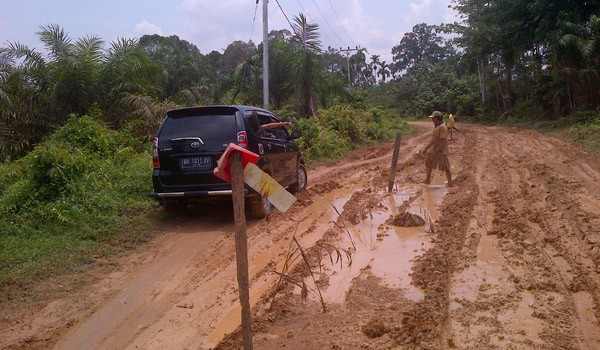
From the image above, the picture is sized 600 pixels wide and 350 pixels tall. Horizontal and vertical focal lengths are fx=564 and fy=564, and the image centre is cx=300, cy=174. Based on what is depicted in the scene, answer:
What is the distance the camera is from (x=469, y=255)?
664 centimetres

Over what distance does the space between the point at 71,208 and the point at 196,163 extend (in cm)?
194

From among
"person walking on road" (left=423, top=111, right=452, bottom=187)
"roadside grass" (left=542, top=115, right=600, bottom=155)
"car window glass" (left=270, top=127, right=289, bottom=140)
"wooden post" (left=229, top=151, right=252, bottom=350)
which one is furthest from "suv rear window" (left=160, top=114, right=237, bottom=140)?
"roadside grass" (left=542, top=115, right=600, bottom=155)

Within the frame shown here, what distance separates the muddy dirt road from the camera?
14.8 feet

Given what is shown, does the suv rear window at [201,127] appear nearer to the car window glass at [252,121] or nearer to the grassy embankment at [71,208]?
the car window glass at [252,121]

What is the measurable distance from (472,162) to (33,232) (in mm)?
11887

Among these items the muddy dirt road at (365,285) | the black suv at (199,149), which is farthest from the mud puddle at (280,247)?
the black suv at (199,149)

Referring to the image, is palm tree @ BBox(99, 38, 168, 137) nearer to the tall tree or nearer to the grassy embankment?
the grassy embankment

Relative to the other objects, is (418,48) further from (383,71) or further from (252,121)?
(252,121)

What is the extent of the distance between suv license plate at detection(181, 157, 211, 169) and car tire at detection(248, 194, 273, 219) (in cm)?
84

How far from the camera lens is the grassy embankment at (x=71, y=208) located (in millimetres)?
6555

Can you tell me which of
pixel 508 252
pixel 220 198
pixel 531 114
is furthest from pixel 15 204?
pixel 531 114

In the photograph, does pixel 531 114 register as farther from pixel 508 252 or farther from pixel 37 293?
pixel 37 293

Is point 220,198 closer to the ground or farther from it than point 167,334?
farther from it

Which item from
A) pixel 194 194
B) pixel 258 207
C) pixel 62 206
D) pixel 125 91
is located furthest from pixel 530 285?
pixel 125 91
